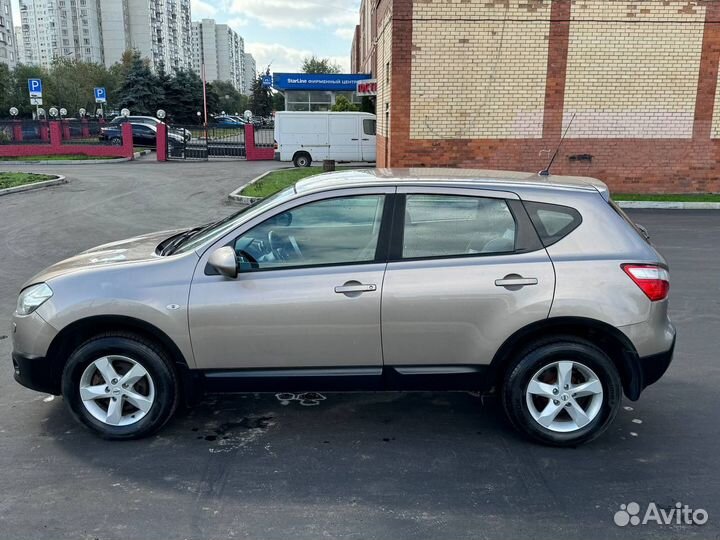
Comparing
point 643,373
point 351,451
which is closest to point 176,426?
point 351,451

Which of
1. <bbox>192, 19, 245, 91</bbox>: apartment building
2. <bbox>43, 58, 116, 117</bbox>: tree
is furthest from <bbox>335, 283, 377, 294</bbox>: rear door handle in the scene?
<bbox>192, 19, 245, 91</bbox>: apartment building

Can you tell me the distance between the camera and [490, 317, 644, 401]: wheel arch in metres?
→ 4.00

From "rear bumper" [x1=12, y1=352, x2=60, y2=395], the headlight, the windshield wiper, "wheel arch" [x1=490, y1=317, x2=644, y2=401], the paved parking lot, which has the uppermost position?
the windshield wiper

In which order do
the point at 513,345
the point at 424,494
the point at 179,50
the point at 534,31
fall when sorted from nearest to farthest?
the point at 424,494, the point at 513,345, the point at 534,31, the point at 179,50

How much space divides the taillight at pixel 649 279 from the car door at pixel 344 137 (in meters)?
22.5

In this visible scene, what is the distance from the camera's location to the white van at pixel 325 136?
2580 cm

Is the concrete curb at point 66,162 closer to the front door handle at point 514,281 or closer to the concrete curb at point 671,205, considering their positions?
the concrete curb at point 671,205

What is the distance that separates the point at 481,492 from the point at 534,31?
14021mm

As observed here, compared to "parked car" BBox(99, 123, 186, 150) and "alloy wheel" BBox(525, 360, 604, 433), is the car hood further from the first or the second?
"parked car" BBox(99, 123, 186, 150)

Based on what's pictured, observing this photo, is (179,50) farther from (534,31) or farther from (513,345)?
(513,345)

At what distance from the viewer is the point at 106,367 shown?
4.11 meters

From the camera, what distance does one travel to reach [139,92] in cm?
5872

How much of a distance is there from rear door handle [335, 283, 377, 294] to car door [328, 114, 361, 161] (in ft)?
73.7

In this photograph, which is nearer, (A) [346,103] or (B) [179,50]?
(A) [346,103]
